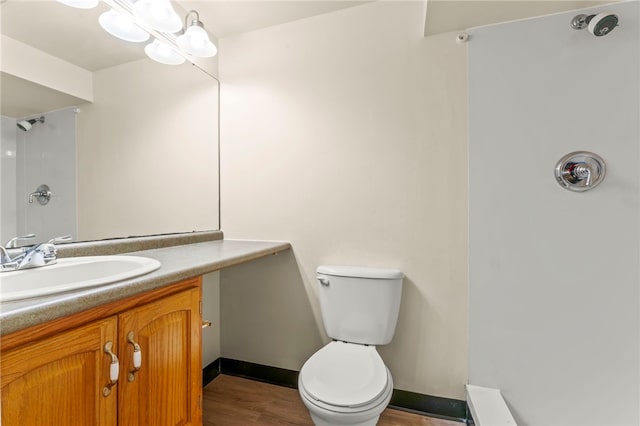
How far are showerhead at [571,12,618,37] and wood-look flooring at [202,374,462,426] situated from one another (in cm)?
190

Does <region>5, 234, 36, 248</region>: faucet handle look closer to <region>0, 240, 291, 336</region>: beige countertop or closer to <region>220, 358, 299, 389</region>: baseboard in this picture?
<region>0, 240, 291, 336</region>: beige countertop

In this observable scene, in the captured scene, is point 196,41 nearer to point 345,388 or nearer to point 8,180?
point 8,180

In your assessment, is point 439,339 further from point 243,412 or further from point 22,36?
point 22,36

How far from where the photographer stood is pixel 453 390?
146 cm

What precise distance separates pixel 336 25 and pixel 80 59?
127 cm

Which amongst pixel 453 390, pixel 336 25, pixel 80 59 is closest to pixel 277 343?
pixel 453 390

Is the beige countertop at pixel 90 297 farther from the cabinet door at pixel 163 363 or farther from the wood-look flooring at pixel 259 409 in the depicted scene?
the wood-look flooring at pixel 259 409

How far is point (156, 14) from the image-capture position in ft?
4.26

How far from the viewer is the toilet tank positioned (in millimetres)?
1428

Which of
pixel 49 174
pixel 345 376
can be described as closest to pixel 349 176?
pixel 345 376

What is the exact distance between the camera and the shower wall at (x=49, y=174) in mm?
1020

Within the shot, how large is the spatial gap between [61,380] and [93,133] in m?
1.02

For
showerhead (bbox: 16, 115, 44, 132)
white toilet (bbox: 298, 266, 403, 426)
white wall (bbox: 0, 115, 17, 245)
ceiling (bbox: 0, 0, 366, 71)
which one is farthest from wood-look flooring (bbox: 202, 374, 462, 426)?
ceiling (bbox: 0, 0, 366, 71)

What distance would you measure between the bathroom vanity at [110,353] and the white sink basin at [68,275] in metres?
0.03
